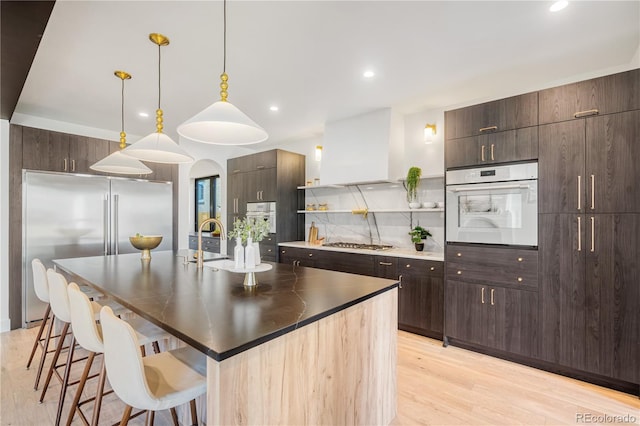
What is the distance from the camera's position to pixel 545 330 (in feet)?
8.63

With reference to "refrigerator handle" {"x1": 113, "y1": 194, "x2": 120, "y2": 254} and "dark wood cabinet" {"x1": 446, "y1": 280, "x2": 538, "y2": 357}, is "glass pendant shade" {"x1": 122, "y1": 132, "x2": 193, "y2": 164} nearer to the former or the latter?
"refrigerator handle" {"x1": 113, "y1": 194, "x2": 120, "y2": 254}

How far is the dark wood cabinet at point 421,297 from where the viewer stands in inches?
128

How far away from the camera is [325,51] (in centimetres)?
248

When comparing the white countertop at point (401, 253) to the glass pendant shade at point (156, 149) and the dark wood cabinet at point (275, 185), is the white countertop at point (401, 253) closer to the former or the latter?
the dark wood cabinet at point (275, 185)

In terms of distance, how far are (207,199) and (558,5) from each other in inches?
280

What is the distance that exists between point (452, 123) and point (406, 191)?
45.8 inches

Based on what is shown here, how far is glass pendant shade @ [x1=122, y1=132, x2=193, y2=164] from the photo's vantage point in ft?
7.22

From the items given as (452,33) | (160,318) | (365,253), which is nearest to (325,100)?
(452,33)

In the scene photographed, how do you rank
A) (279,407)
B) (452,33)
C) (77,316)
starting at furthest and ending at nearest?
(452,33)
(77,316)
(279,407)

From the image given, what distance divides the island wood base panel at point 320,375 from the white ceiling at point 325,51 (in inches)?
72.5

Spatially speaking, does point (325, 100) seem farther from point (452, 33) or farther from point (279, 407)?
point (279, 407)

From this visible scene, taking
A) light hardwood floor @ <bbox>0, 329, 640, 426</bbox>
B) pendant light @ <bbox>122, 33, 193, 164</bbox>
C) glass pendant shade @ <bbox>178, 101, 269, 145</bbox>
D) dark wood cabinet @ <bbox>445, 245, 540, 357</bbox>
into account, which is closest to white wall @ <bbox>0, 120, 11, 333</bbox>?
light hardwood floor @ <bbox>0, 329, 640, 426</bbox>
